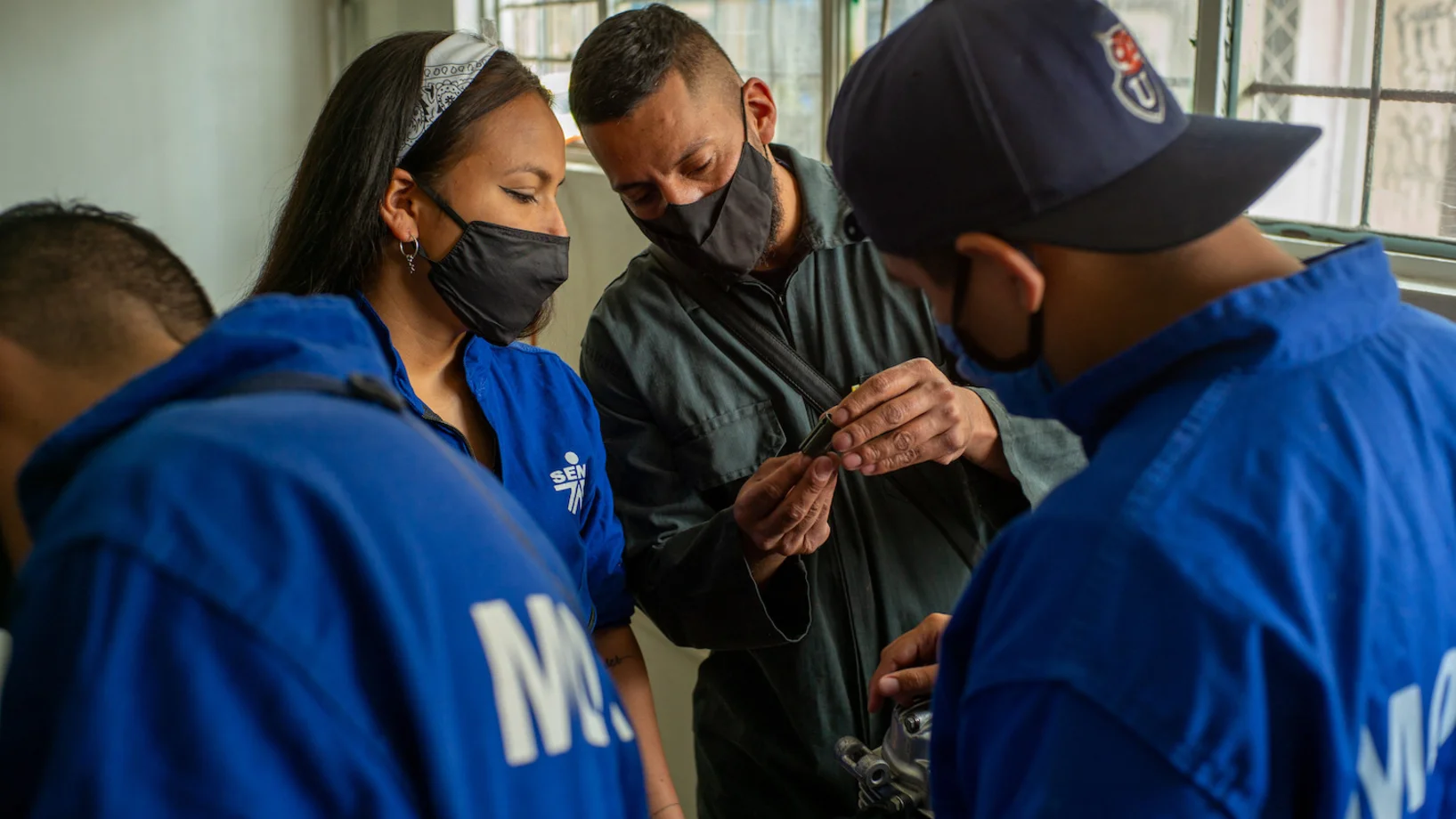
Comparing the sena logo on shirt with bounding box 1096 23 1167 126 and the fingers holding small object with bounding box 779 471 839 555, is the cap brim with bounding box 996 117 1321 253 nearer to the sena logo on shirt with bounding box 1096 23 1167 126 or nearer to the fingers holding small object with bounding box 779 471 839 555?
the sena logo on shirt with bounding box 1096 23 1167 126

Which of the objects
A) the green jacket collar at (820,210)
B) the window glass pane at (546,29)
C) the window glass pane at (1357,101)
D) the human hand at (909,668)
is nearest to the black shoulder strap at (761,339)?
the green jacket collar at (820,210)

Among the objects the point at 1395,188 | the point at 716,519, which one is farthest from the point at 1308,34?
the point at 716,519

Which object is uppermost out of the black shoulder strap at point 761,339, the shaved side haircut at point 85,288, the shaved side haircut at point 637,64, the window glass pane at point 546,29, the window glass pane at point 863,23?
the window glass pane at point 546,29

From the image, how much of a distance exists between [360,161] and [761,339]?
67cm

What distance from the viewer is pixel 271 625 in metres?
0.63

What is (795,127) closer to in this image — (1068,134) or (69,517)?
(1068,134)

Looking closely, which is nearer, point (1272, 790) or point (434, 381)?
point (1272, 790)

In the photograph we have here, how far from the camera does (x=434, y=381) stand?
1773 millimetres

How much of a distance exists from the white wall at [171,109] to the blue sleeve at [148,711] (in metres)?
5.06

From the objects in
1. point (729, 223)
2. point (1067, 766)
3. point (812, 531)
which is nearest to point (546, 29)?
point (729, 223)

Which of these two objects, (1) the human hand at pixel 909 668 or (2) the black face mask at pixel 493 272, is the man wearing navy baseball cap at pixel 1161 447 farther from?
(2) the black face mask at pixel 493 272

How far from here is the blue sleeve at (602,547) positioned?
183 cm

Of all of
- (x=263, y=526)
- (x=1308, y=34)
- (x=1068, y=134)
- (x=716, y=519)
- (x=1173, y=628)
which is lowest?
(x=716, y=519)

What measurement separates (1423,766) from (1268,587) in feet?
0.66
